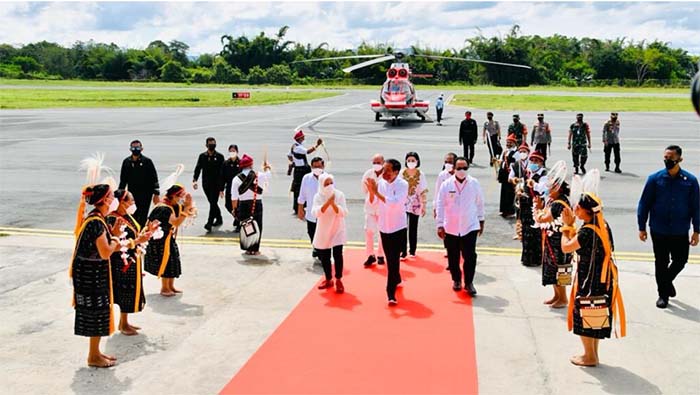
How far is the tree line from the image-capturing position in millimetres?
84125

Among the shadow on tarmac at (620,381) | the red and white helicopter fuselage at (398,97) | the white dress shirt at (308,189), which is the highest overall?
the red and white helicopter fuselage at (398,97)

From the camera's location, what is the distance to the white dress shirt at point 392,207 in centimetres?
821

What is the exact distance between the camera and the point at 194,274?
31.4ft

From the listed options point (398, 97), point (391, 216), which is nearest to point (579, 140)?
point (391, 216)

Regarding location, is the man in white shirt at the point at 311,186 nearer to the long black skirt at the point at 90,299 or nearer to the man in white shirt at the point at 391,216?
the man in white shirt at the point at 391,216

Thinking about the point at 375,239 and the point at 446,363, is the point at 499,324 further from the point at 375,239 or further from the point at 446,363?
the point at 375,239

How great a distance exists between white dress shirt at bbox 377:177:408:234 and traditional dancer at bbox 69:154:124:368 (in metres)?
3.35

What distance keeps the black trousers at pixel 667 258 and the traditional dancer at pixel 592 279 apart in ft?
6.89

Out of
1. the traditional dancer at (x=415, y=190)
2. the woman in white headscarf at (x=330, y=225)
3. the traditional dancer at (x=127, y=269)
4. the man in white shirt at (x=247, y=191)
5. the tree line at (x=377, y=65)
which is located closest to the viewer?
the traditional dancer at (x=127, y=269)

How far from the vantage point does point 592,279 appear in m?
6.23

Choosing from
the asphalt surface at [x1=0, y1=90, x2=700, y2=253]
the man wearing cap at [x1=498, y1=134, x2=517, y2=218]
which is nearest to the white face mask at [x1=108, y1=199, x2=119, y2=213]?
the asphalt surface at [x1=0, y1=90, x2=700, y2=253]

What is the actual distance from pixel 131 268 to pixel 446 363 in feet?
12.0

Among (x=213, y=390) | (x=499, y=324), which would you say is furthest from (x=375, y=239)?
(x=213, y=390)

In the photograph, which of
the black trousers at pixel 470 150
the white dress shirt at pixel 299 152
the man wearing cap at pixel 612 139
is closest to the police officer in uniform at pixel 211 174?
the white dress shirt at pixel 299 152
